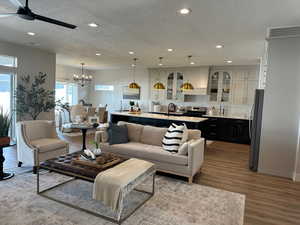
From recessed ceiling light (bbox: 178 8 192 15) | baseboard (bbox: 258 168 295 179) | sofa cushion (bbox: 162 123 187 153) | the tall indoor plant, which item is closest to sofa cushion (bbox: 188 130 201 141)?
sofa cushion (bbox: 162 123 187 153)

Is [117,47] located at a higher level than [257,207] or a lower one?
higher

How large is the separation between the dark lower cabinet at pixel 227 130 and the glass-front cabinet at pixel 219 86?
3.56 ft

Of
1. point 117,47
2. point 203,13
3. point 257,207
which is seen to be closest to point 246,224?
point 257,207

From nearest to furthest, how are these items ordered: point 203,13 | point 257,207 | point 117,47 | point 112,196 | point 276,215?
point 112,196
point 276,215
point 257,207
point 203,13
point 117,47

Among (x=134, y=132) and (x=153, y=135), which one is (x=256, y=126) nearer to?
(x=153, y=135)

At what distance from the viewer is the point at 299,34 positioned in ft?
12.4

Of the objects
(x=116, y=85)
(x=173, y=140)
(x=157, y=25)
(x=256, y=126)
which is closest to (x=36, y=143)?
(x=173, y=140)

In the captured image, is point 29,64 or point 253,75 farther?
point 253,75

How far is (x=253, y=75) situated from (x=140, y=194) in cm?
647

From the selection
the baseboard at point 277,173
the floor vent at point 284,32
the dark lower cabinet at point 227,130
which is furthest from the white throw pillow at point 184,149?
the dark lower cabinet at point 227,130

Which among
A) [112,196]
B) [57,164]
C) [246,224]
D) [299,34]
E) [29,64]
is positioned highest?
[299,34]

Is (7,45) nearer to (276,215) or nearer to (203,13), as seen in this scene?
(203,13)

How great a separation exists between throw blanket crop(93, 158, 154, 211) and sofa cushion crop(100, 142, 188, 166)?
3.65 feet

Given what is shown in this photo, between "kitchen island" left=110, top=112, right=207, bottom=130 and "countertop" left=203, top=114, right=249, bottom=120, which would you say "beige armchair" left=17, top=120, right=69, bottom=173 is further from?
"countertop" left=203, top=114, right=249, bottom=120
